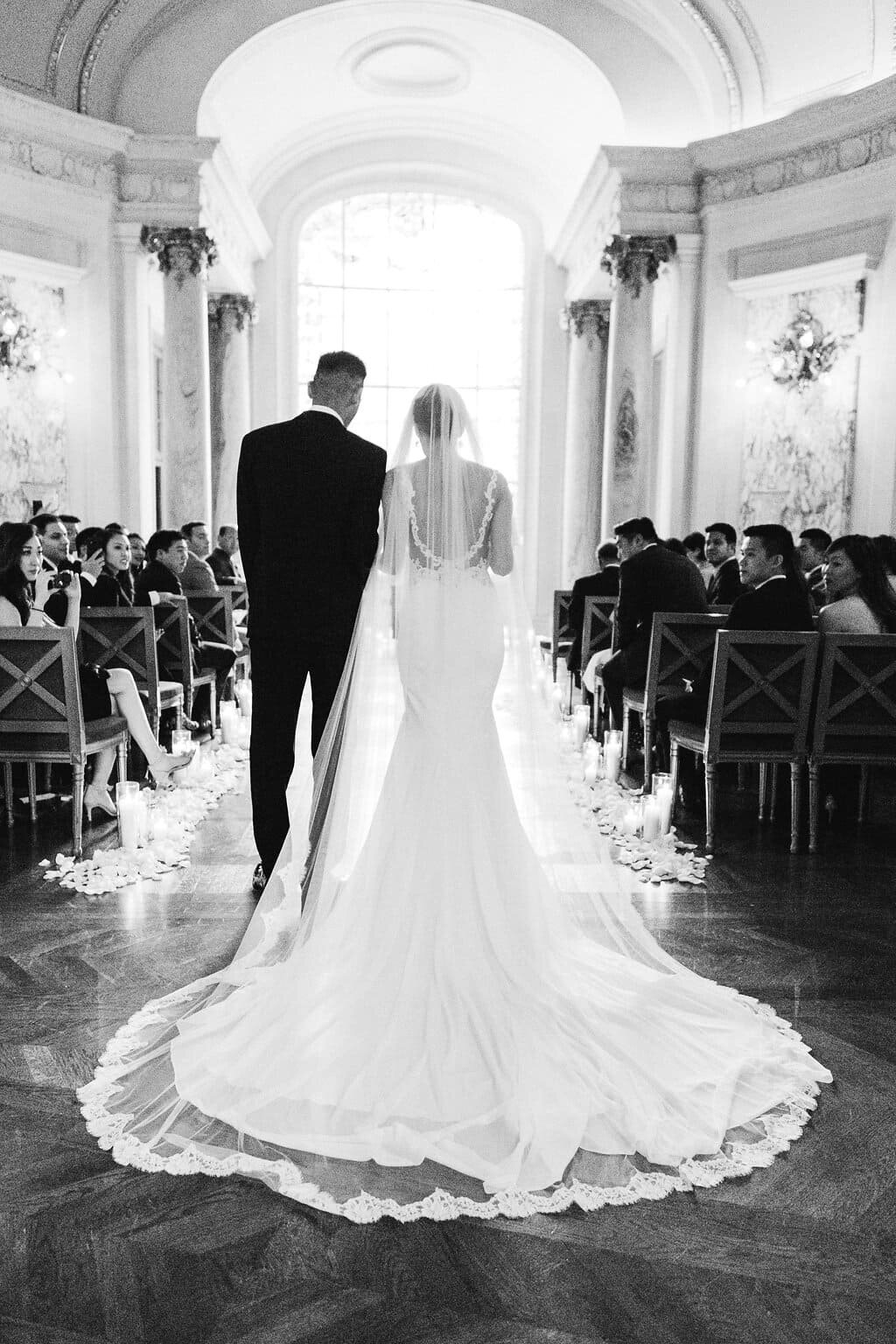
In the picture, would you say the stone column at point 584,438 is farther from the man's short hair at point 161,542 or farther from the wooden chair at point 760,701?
the wooden chair at point 760,701

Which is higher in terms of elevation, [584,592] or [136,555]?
[136,555]

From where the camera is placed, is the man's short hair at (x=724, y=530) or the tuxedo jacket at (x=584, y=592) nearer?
the tuxedo jacket at (x=584, y=592)

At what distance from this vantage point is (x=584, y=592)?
350 inches

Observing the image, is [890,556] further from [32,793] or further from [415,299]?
[415,299]

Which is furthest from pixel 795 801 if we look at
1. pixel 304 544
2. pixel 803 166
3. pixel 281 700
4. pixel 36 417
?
pixel 36 417

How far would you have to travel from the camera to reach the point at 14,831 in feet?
18.1

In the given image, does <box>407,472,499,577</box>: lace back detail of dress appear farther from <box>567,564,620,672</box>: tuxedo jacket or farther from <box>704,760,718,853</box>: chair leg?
<box>567,564,620,672</box>: tuxedo jacket

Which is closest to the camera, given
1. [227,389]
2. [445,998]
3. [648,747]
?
[445,998]

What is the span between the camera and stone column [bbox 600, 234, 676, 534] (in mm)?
12852

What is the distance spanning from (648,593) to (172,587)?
328cm

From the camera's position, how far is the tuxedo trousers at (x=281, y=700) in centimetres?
413

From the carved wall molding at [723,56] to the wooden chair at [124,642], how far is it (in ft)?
32.3

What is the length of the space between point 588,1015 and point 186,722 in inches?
199

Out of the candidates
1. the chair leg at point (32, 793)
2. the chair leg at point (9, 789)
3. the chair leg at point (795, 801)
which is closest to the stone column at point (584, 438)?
the chair leg at point (795, 801)
